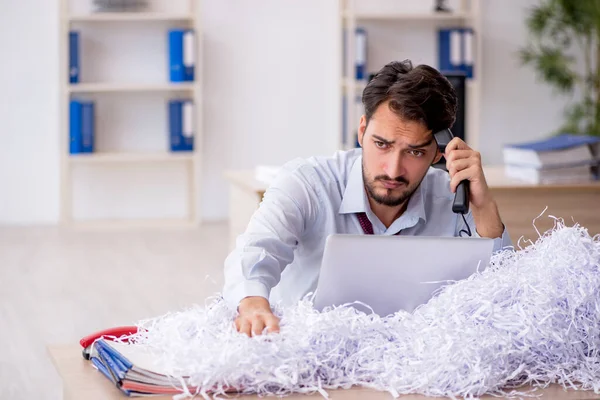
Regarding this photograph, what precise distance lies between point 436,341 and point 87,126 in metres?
5.07

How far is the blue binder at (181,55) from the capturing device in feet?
20.0

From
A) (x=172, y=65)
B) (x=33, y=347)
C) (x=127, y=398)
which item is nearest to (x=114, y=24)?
(x=172, y=65)

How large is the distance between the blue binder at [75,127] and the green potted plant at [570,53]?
9.95ft

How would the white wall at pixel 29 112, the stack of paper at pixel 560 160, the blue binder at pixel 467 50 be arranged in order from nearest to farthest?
the stack of paper at pixel 560 160
the white wall at pixel 29 112
the blue binder at pixel 467 50

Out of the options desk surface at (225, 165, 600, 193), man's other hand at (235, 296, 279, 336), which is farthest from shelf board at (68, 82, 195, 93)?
man's other hand at (235, 296, 279, 336)

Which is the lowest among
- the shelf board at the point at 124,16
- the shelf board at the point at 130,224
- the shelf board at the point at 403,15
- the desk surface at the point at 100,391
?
the shelf board at the point at 130,224

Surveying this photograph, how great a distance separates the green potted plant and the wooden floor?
2.48 meters

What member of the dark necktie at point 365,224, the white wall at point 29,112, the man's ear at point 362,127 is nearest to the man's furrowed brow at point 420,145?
the man's ear at point 362,127

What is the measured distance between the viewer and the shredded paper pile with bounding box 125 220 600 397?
4.36ft

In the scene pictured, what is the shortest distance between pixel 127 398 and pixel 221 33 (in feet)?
17.6

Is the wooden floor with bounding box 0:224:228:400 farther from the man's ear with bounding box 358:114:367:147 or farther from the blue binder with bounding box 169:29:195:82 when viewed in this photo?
the man's ear with bounding box 358:114:367:147

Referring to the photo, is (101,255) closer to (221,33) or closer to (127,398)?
(221,33)

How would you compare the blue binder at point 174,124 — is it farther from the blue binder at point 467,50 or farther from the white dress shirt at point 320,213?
the white dress shirt at point 320,213

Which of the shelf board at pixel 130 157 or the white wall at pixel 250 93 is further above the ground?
the white wall at pixel 250 93
